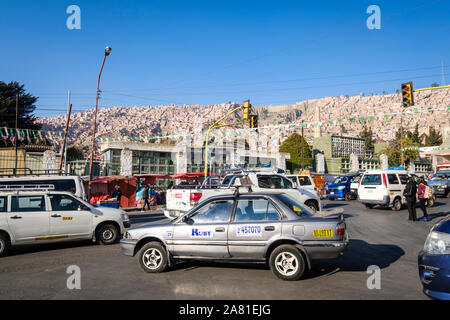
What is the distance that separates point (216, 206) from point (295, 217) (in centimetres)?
153

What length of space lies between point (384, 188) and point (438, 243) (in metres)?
13.4

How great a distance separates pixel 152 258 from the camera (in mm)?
6625

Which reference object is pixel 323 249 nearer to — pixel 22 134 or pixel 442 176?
pixel 442 176

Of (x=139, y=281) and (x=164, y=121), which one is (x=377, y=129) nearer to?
(x=164, y=121)

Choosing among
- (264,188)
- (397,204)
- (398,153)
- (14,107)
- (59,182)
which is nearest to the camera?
(59,182)

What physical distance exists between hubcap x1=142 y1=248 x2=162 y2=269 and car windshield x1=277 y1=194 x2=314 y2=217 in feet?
8.65

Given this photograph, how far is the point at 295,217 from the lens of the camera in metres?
6.09

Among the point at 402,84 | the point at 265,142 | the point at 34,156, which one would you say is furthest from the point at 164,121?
the point at 402,84

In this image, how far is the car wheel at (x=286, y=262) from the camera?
5.78m

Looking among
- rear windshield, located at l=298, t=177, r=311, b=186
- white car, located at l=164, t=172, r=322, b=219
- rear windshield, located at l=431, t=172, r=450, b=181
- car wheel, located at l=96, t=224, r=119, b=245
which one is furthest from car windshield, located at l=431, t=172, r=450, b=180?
car wheel, located at l=96, t=224, r=119, b=245

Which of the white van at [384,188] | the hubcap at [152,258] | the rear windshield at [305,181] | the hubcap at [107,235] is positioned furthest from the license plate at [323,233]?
the rear windshield at [305,181]

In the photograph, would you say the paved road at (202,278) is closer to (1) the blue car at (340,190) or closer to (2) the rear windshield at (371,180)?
(2) the rear windshield at (371,180)

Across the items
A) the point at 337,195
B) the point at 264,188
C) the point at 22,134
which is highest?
the point at 22,134

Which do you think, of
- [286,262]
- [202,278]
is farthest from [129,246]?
[286,262]
